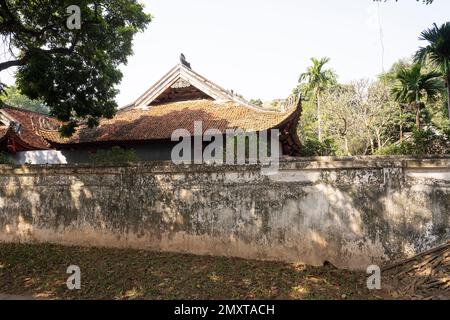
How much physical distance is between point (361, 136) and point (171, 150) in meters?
18.8

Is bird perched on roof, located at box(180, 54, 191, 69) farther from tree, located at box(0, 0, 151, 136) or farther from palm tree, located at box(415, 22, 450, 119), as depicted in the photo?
palm tree, located at box(415, 22, 450, 119)

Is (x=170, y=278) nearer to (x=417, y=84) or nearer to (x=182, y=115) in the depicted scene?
(x=182, y=115)

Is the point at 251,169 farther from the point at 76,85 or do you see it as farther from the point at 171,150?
the point at 171,150

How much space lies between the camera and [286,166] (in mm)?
6070

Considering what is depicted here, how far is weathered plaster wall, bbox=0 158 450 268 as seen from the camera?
536 centimetres

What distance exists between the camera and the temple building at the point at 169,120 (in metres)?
12.5

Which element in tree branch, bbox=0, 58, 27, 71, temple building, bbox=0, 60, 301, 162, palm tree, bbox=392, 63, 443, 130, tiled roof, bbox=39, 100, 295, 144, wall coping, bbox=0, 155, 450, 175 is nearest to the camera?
wall coping, bbox=0, 155, 450, 175

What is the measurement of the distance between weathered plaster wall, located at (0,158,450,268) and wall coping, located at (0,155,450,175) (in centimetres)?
2

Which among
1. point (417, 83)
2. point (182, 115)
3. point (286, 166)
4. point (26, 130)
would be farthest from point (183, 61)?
point (417, 83)

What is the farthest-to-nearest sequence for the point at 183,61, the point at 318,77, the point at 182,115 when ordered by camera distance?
the point at 318,77 < the point at 183,61 < the point at 182,115

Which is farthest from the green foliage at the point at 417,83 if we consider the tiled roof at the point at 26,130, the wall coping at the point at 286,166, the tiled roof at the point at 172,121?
the tiled roof at the point at 26,130

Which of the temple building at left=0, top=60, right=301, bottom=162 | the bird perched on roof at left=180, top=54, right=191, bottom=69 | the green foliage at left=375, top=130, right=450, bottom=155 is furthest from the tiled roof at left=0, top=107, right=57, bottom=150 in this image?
the green foliage at left=375, top=130, right=450, bottom=155

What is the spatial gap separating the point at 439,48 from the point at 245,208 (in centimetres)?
1461

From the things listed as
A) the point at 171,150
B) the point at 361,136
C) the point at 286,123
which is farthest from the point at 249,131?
the point at 361,136
